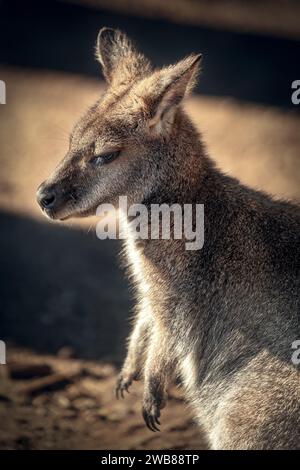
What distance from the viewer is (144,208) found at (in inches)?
186

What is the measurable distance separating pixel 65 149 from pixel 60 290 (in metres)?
1.88

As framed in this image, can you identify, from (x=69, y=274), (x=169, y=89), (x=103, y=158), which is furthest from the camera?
(x=69, y=274)

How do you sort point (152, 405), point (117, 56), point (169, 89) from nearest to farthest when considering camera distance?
point (169, 89)
point (152, 405)
point (117, 56)

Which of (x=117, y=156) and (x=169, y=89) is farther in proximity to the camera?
(x=117, y=156)

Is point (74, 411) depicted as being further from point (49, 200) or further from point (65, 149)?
point (65, 149)

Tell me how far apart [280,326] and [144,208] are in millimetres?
1140

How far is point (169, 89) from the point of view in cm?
430

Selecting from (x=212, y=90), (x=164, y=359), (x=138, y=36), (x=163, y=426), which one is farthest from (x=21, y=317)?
(x=138, y=36)

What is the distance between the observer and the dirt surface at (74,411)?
550 centimetres

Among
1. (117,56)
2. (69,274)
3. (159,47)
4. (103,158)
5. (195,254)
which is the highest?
(159,47)

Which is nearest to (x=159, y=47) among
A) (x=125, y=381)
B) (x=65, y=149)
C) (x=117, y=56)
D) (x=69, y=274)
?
(x=65, y=149)

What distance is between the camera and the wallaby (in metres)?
4.41

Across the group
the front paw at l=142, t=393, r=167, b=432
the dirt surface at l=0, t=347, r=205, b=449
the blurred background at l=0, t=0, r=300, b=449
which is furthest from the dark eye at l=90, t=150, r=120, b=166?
the dirt surface at l=0, t=347, r=205, b=449

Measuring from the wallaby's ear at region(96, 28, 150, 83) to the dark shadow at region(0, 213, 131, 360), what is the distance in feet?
7.52
